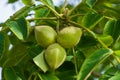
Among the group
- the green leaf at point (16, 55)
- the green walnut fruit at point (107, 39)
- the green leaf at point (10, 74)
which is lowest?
the green leaf at point (16, 55)

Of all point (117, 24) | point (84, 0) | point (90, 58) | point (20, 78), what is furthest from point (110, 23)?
point (20, 78)

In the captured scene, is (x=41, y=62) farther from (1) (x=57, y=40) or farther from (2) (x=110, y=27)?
(2) (x=110, y=27)

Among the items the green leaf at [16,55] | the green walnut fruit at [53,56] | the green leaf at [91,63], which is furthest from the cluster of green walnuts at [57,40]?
the green leaf at [16,55]

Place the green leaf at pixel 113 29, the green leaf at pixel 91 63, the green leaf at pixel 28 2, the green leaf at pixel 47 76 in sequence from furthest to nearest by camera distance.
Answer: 1. the green leaf at pixel 28 2
2. the green leaf at pixel 113 29
3. the green leaf at pixel 47 76
4. the green leaf at pixel 91 63

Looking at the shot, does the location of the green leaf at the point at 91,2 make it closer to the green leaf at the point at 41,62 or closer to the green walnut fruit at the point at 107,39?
the green walnut fruit at the point at 107,39

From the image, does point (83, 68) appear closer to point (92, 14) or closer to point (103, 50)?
point (103, 50)

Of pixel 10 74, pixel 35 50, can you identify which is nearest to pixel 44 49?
pixel 35 50

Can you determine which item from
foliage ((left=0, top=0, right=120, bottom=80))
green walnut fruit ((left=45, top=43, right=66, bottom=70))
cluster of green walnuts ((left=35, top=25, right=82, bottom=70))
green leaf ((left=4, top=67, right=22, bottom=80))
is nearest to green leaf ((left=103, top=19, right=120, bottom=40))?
foliage ((left=0, top=0, right=120, bottom=80))
